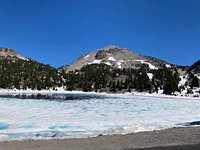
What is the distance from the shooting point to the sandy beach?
1614 centimetres

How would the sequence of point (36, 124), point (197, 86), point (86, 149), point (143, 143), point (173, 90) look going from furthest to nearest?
point (197, 86) → point (173, 90) → point (36, 124) → point (143, 143) → point (86, 149)

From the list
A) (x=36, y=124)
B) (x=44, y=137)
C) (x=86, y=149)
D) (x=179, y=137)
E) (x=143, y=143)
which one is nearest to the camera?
(x=86, y=149)

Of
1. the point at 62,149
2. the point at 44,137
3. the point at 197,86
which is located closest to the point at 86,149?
the point at 62,149

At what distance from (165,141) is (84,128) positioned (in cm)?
913

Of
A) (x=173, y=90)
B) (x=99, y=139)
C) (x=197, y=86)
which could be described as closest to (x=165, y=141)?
(x=99, y=139)

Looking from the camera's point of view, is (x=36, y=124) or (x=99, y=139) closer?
(x=99, y=139)

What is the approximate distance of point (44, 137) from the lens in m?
21.2

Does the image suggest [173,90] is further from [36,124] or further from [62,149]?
[62,149]

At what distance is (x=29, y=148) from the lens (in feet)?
54.5

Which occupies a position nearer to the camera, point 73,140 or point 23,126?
point 73,140

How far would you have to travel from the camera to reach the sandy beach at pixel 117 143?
1614 cm

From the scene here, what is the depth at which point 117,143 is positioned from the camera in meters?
17.8

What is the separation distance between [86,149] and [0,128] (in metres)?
12.1

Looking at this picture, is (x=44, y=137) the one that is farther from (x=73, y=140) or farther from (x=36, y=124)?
(x=36, y=124)
